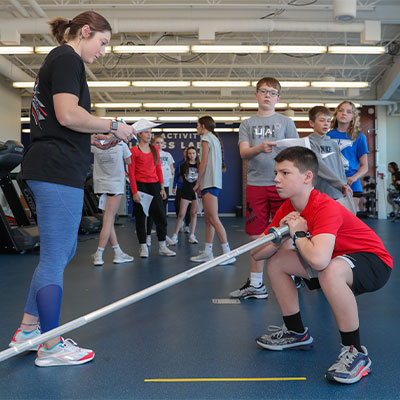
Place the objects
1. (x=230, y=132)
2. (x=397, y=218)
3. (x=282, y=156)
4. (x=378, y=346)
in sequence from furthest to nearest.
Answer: (x=230, y=132) → (x=397, y=218) → (x=378, y=346) → (x=282, y=156)

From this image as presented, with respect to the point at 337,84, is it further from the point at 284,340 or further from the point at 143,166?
the point at 284,340

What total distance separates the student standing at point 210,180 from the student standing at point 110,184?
735 mm

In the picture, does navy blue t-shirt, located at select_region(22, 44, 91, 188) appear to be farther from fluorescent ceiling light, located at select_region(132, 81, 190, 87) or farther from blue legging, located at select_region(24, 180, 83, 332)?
fluorescent ceiling light, located at select_region(132, 81, 190, 87)

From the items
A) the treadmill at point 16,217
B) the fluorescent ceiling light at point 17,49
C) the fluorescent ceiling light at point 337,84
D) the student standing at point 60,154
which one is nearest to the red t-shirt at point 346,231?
the student standing at point 60,154

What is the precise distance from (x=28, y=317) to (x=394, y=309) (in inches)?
79.4

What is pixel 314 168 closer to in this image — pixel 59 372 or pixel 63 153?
pixel 63 153

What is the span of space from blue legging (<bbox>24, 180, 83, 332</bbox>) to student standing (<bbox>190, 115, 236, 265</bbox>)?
2514 millimetres

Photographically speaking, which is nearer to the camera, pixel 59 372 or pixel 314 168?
→ pixel 59 372

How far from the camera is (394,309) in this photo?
258cm

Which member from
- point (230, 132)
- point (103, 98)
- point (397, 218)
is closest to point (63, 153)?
point (397, 218)

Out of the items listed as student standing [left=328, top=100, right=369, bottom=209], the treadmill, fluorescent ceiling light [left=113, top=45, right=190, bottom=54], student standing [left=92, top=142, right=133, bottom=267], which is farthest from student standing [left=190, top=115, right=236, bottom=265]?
fluorescent ceiling light [left=113, top=45, right=190, bottom=54]

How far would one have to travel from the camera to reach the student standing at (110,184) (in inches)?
166

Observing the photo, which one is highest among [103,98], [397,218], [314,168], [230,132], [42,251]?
[103,98]

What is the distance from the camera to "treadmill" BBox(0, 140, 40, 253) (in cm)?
432
